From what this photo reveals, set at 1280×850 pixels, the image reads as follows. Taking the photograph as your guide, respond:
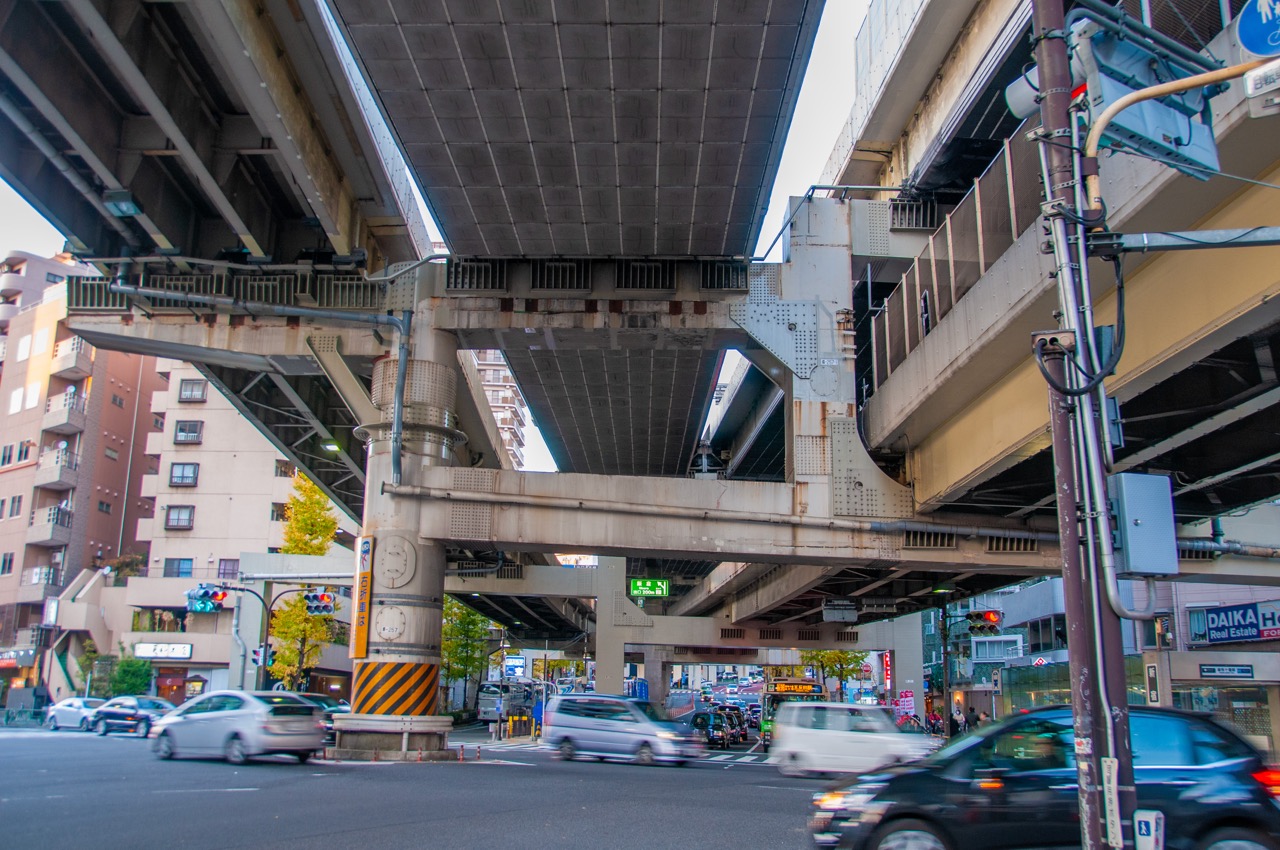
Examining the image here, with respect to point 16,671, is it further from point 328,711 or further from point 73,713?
point 328,711

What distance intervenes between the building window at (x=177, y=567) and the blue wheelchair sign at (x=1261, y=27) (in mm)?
58441

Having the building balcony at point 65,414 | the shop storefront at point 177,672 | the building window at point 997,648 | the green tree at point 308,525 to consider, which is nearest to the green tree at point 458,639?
the shop storefront at point 177,672

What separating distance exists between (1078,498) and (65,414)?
61931mm

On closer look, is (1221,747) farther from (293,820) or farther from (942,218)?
(942,218)

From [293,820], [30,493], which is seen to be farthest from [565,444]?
[30,493]

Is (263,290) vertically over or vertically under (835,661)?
over

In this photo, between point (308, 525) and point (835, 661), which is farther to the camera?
point (835, 661)

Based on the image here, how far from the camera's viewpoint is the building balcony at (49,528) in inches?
2172

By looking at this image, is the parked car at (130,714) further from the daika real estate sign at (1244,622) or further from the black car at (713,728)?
the daika real estate sign at (1244,622)

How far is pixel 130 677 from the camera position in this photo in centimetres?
4997

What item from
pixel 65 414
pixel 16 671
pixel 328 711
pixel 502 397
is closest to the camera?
pixel 328 711

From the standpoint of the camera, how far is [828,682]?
259ft

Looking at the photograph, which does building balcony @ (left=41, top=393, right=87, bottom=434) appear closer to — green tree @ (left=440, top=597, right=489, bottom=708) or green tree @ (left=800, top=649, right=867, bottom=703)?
green tree @ (left=440, top=597, right=489, bottom=708)

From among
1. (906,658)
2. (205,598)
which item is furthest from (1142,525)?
(906,658)
